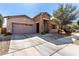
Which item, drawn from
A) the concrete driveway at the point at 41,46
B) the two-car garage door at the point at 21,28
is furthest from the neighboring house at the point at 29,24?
the concrete driveway at the point at 41,46

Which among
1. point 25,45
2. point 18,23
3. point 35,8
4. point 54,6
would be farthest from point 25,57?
point 54,6

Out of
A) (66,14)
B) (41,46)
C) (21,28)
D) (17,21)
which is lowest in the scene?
(41,46)

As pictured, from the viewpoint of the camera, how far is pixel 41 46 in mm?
2734

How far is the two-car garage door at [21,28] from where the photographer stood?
2.86 meters

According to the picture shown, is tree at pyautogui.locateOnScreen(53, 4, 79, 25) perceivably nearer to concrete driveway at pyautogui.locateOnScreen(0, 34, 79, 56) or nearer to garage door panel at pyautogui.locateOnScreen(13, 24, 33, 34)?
concrete driveway at pyautogui.locateOnScreen(0, 34, 79, 56)

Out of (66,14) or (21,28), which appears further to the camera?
(21,28)

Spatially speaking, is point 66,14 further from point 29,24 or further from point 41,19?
point 29,24

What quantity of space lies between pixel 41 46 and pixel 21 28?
0.63 meters

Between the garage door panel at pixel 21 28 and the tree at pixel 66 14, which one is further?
the garage door panel at pixel 21 28

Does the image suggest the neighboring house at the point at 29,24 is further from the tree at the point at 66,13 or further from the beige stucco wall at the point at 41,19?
the tree at the point at 66,13

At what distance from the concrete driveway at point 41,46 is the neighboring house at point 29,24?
0.49ft

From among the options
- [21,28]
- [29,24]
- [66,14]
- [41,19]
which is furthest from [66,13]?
[21,28]

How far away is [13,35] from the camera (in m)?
2.79

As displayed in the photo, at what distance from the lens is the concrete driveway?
264 cm
